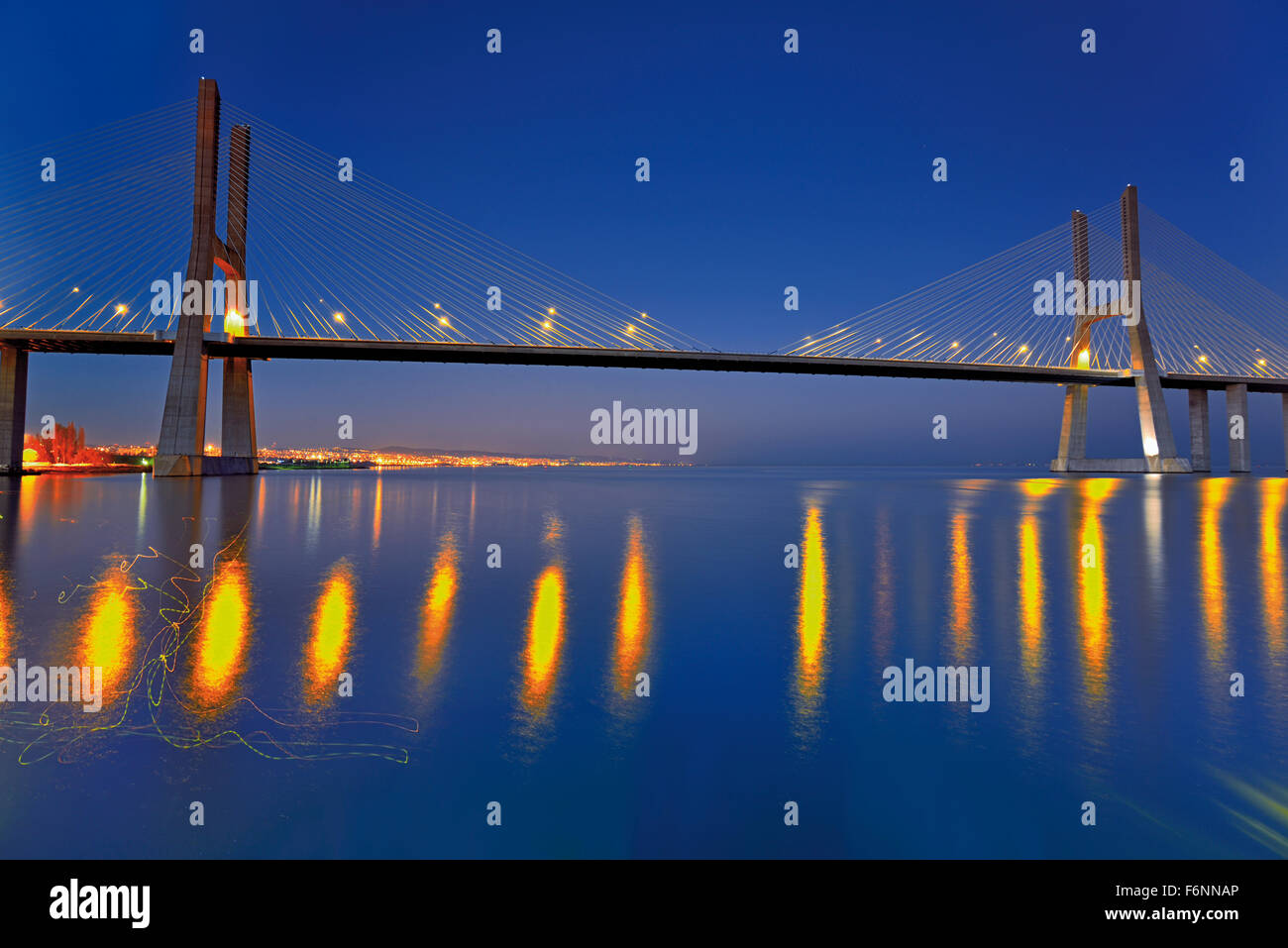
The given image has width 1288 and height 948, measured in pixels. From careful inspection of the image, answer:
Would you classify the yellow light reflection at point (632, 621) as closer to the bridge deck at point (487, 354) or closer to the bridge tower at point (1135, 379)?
the bridge deck at point (487, 354)

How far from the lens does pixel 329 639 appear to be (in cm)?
617

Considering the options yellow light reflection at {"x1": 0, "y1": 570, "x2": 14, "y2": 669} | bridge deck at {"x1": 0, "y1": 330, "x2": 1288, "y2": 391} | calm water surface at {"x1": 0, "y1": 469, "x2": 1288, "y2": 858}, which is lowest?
calm water surface at {"x1": 0, "y1": 469, "x2": 1288, "y2": 858}

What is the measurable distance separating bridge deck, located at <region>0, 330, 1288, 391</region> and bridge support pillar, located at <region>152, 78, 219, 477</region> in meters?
1.35

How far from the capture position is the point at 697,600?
8.30 meters

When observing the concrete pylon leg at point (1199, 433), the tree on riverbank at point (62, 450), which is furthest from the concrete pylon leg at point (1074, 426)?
the tree on riverbank at point (62, 450)

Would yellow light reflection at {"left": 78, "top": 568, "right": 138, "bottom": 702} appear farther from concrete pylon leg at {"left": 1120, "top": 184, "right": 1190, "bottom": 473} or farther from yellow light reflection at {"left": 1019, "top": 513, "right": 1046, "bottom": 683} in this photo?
concrete pylon leg at {"left": 1120, "top": 184, "right": 1190, "bottom": 473}

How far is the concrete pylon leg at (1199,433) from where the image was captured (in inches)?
2525

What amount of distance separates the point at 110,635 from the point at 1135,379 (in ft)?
224

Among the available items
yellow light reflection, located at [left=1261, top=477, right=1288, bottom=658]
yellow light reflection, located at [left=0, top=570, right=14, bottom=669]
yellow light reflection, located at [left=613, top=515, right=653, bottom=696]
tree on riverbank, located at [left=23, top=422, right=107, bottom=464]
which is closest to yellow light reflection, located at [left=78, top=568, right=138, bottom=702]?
yellow light reflection, located at [left=0, top=570, right=14, bottom=669]

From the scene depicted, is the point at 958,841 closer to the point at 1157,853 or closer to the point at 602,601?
the point at 1157,853

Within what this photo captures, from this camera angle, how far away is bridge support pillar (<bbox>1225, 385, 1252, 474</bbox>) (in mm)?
60250

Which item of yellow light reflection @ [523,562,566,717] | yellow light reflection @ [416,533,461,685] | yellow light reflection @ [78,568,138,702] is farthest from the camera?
yellow light reflection @ [416,533,461,685]

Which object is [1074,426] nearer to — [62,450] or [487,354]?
[487,354]
